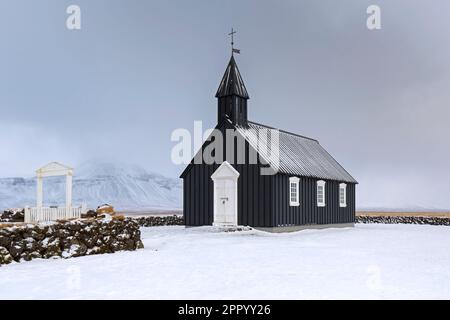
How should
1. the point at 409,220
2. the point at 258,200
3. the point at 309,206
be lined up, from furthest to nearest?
the point at 409,220, the point at 309,206, the point at 258,200

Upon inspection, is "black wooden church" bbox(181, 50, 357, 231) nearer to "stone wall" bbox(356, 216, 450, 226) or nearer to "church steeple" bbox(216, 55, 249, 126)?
"church steeple" bbox(216, 55, 249, 126)

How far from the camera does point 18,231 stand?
12555 millimetres

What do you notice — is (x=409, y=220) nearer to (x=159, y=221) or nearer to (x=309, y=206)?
(x=309, y=206)

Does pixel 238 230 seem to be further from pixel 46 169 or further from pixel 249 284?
pixel 249 284

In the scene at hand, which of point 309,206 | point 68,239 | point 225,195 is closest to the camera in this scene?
point 68,239

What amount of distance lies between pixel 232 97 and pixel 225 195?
5493mm

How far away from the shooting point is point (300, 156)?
29781 millimetres

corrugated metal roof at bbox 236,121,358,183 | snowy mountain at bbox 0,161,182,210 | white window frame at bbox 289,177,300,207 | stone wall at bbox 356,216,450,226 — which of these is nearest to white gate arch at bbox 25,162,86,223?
corrugated metal roof at bbox 236,121,358,183

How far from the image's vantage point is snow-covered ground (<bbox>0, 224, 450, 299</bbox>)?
27.2ft

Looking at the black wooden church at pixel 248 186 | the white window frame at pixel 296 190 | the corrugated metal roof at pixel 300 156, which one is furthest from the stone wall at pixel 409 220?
the white window frame at pixel 296 190

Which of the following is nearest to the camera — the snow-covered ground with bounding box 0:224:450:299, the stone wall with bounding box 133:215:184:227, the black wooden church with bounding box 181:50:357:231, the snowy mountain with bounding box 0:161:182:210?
the snow-covered ground with bounding box 0:224:450:299

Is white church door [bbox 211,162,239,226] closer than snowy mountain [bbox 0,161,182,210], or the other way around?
white church door [bbox 211,162,239,226]

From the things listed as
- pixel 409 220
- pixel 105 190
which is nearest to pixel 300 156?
pixel 409 220
